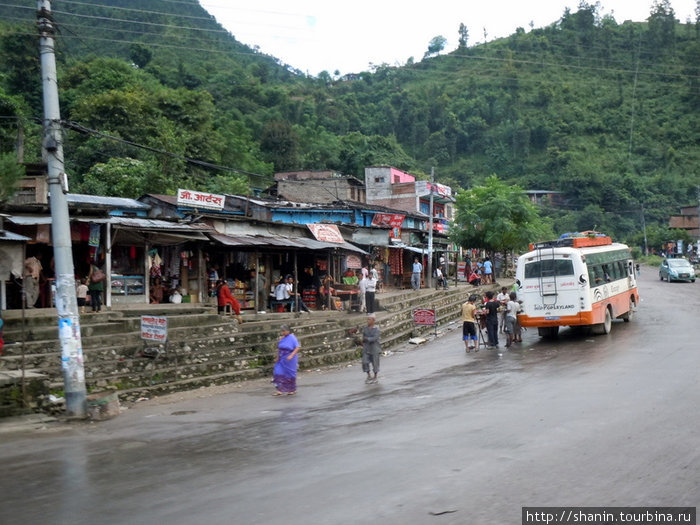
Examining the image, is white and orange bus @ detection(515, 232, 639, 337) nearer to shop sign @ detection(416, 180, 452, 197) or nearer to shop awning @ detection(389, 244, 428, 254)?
shop sign @ detection(416, 180, 452, 197)

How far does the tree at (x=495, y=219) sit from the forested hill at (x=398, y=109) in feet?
53.6

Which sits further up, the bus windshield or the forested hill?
the forested hill

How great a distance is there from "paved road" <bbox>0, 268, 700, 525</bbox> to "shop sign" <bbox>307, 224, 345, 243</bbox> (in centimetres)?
1342

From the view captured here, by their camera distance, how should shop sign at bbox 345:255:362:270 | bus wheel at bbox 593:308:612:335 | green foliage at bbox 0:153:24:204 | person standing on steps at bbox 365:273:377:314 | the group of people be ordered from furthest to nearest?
shop sign at bbox 345:255:362:270 < person standing on steps at bbox 365:273:377:314 < bus wheel at bbox 593:308:612:335 < the group of people < green foliage at bbox 0:153:24:204

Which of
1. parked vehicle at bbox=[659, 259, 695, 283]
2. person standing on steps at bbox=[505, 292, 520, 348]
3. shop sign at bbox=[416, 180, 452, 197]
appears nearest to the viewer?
person standing on steps at bbox=[505, 292, 520, 348]

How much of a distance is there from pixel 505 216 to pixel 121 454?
35.7 metres

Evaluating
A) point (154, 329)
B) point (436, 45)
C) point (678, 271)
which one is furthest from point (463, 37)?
point (154, 329)

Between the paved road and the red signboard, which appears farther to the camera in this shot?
the red signboard

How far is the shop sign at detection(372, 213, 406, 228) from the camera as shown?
39.0 meters

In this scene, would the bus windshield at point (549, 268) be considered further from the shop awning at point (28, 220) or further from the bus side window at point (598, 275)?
the shop awning at point (28, 220)

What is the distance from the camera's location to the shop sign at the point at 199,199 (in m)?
22.1

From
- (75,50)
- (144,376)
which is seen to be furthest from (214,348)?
(75,50)

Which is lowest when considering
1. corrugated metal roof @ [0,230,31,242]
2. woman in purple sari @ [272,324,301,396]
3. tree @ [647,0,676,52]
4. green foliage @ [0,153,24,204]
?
woman in purple sari @ [272,324,301,396]

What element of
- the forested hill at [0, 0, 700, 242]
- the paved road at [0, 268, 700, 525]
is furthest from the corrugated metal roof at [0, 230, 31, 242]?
the forested hill at [0, 0, 700, 242]
